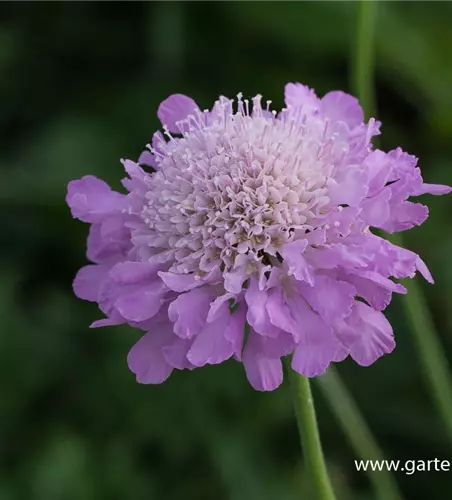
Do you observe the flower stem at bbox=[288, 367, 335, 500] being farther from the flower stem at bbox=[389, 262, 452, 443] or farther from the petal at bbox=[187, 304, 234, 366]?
the flower stem at bbox=[389, 262, 452, 443]

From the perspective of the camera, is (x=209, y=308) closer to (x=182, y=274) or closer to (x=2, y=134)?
(x=182, y=274)

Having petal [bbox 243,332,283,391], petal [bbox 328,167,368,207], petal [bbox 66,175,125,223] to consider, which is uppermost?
petal [bbox 66,175,125,223]

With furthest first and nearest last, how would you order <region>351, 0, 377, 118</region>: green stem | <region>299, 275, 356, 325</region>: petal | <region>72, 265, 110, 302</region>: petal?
1. <region>351, 0, 377, 118</region>: green stem
2. <region>72, 265, 110, 302</region>: petal
3. <region>299, 275, 356, 325</region>: petal

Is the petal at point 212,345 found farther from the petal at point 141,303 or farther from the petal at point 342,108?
the petal at point 342,108

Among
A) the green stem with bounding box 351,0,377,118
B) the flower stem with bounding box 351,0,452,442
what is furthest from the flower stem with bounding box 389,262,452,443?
the green stem with bounding box 351,0,377,118

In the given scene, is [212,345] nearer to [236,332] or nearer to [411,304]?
[236,332]

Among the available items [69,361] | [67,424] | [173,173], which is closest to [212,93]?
[69,361]

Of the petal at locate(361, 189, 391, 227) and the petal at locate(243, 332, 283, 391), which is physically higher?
the petal at locate(361, 189, 391, 227)
